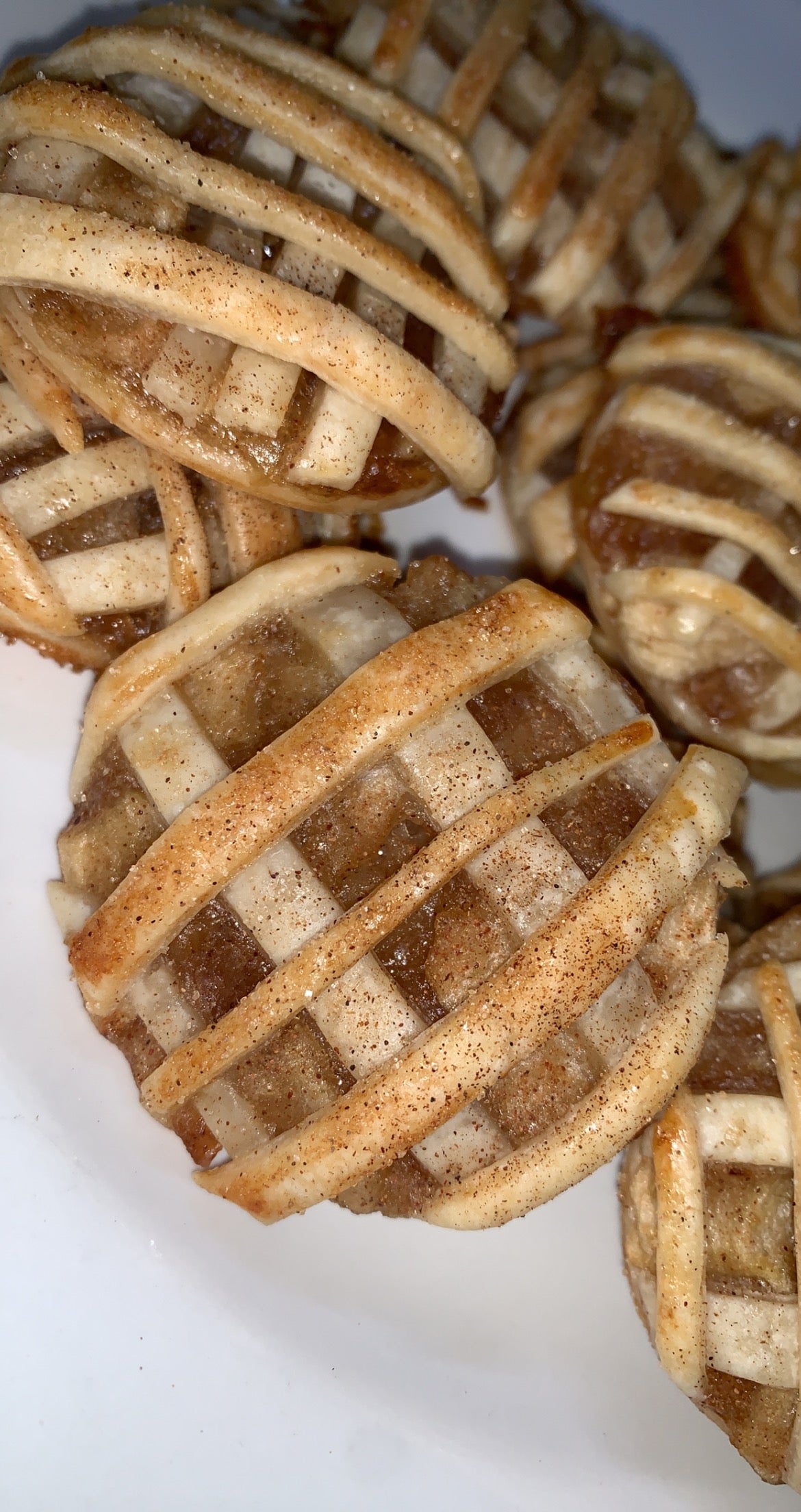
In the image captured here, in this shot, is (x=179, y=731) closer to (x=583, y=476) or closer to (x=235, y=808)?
(x=235, y=808)

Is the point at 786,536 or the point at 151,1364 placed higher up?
the point at 786,536

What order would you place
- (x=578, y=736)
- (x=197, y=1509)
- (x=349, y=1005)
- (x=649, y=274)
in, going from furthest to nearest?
(x=649, y=274) → (x=197, y=1509) → (x=578, y=736) → (x=349, y=1005)

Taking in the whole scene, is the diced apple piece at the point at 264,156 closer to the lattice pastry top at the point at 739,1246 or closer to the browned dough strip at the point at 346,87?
the browned dough strip at the point at 346,87

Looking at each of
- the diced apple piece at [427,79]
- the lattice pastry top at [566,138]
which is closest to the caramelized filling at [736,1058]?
the lattice pastry top at [566,138]

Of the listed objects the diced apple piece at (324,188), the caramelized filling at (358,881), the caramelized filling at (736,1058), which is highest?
the diced apple piece at (324,188)

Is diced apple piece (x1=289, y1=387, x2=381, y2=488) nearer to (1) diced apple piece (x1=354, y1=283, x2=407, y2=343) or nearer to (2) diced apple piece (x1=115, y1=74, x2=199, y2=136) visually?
(1) diced apple piece (x1=354, y1=283, x2=407, y2=343)

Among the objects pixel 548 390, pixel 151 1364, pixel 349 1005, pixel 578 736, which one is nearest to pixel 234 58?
pixel 548 390
